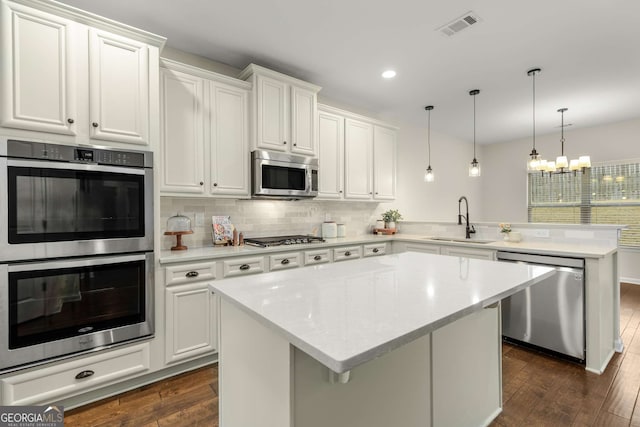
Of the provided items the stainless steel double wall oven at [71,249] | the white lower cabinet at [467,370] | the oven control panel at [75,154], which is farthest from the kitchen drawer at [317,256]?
the white lower cabinet at [467,370]

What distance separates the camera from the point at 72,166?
187 centimetres

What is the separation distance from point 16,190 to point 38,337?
0.86 m

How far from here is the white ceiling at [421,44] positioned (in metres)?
2.27

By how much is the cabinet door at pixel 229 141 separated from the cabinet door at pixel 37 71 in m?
1.03

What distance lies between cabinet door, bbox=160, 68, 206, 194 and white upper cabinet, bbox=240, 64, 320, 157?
51 centimetres

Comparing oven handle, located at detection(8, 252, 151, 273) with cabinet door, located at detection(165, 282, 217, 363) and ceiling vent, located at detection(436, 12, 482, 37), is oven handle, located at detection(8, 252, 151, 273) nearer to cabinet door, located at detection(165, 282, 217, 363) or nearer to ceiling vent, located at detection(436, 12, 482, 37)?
cabinet door, located at detection(165, 282, 217, 363)

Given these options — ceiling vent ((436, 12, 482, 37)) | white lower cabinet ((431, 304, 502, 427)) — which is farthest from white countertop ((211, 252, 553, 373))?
ceiling vent ((436, 12, 482, 37))

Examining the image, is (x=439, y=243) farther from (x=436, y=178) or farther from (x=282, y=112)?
(x=436, y=178)

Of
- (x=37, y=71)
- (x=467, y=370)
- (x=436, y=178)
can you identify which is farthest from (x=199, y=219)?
(x=436, y=178)

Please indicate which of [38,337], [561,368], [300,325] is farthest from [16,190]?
[561,368]

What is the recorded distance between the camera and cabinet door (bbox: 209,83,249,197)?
275 cm

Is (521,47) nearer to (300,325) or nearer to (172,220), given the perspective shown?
(300,325)

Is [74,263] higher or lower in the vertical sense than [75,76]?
lower

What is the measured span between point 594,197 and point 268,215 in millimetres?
5845
